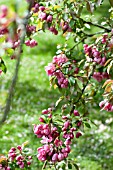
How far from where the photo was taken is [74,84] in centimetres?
293

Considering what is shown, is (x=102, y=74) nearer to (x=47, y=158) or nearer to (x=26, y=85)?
(x=47, y=158)

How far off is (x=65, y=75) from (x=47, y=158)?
21.5 inches

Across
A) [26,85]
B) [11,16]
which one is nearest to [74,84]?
[11,16]

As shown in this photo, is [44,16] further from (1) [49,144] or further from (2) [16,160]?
(2) [16,160]

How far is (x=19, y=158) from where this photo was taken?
127 inches

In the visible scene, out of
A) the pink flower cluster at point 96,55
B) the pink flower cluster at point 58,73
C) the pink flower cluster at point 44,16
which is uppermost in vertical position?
the pink flower cluster at point 44,16

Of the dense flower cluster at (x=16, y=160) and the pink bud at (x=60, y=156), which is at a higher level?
the dense flower cluster at (x=16, y=160)

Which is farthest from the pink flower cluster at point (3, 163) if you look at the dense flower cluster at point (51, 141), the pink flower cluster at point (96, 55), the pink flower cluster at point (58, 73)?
the pink flower cluster at point (96, 55)

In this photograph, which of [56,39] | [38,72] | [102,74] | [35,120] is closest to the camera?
[102,74]

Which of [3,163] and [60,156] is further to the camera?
[3,163]

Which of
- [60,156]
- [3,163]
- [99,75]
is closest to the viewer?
[60,156]

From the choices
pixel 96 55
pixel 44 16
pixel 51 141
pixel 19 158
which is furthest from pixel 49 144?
pixel 44 16

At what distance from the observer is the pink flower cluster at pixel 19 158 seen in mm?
3196

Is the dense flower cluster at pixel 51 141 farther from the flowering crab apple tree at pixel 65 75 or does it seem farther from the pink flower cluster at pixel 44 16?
the pink flower cluster at pixel 44 16
